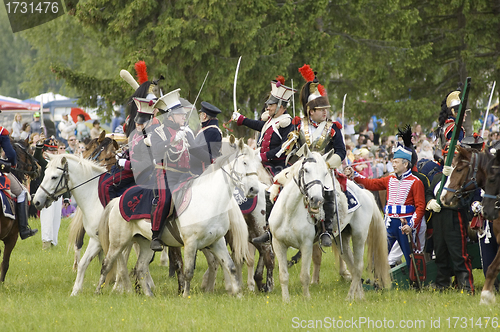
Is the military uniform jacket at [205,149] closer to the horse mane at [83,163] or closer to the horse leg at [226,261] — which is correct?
the horse leg at [226,261]

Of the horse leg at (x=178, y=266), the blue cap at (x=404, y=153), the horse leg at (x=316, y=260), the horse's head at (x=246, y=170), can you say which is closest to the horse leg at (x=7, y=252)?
the horse leg at (x=178, y=266)

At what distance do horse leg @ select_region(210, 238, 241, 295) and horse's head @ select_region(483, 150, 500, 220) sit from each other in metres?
3.25

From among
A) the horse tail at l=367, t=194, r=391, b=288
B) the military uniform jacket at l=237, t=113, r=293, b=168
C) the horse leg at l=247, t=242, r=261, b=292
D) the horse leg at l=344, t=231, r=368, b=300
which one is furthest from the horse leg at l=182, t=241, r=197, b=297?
the horse tail at l=367, t=194, r=391, b=288

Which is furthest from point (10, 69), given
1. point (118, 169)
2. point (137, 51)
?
point (118, 169)

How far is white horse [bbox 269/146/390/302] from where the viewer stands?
25.2ft

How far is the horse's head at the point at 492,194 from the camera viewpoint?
7.61 metres

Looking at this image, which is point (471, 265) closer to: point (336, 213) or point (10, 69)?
point (336, 213)

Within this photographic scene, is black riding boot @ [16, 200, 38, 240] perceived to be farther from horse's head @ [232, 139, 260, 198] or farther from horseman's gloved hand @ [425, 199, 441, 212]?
horseman's gloved hand @ [425, 199, 441, 212]

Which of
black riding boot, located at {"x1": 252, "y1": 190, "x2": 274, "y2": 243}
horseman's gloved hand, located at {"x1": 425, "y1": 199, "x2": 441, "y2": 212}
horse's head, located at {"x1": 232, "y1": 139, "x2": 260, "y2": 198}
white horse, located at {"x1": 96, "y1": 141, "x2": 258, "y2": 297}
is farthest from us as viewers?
black riding boot, located at {"x1": 252, "y1": 190, "x2": 274, "y2": 243}

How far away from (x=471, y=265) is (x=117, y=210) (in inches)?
201

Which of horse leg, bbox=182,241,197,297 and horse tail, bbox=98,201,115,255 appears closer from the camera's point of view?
horse leg, bbox=182,241,197,297

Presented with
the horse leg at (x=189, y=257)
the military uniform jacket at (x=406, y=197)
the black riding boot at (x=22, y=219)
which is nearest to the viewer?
the horse leg at (x=189, y=257)

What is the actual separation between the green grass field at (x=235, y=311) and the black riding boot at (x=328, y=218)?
0.78 meters

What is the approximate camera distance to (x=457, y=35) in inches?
889
